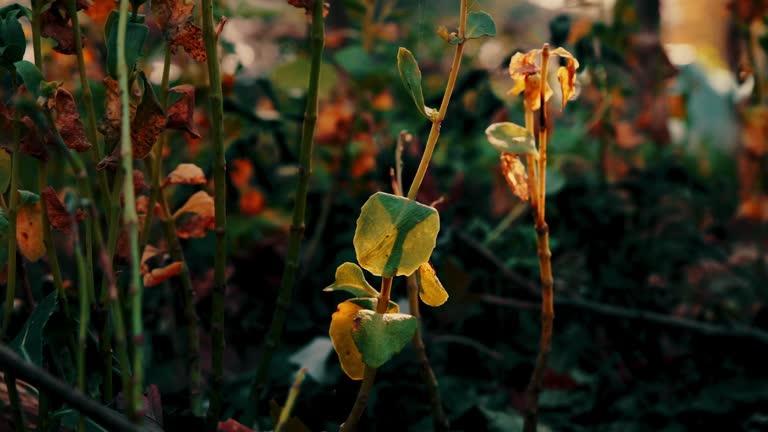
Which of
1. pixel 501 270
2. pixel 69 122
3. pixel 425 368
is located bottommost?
pixel 501 270

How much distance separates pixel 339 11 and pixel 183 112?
7.07ft

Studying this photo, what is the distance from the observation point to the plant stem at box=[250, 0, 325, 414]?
61 centimetres

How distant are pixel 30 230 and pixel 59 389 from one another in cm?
25

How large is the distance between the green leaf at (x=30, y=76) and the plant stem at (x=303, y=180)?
199 mm

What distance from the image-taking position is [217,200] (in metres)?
0.62

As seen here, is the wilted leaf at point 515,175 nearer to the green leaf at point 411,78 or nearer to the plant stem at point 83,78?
the green leaf at point 411,78

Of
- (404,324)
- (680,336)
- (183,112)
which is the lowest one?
(680,336)

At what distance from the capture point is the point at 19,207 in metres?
0.64

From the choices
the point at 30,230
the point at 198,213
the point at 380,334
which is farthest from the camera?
the point at 198,213

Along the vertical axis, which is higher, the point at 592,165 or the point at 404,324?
the point at 404,324

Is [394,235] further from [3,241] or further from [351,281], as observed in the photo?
[3,241]

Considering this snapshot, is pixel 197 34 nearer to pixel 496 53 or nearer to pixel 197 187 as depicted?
pixel 197 187

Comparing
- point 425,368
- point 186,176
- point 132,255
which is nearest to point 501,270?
point 425,368

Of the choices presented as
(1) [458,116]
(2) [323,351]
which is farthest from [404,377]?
(1) [458,116]
